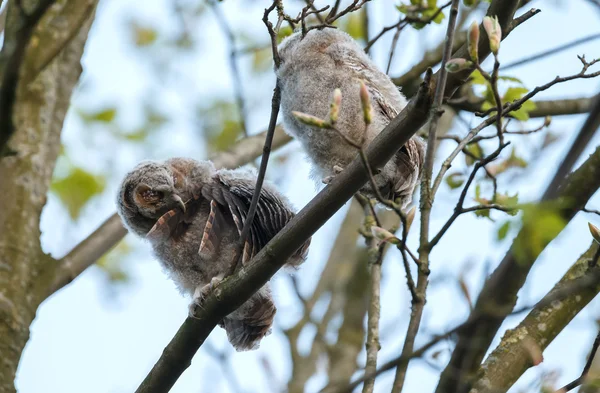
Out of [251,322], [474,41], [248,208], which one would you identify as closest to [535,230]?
[474,41]

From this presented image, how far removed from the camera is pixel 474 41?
2445 millimetres

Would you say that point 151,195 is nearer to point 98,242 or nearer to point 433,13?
point 98,242

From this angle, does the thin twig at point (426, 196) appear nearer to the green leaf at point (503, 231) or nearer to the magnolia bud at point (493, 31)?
the magnolia bud at point (493, 31)

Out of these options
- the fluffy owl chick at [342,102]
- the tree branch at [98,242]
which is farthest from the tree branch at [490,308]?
the tree branch at [98,242]

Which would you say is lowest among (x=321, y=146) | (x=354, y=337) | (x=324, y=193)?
(x=324, y=193)

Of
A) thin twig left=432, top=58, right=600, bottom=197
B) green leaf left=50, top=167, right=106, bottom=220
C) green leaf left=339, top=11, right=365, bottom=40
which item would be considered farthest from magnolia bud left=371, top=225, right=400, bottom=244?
green leaf left=339, top=11, right=365, bottom=40

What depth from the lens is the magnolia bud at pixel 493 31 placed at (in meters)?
2.40

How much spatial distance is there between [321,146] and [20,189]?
4.58ft

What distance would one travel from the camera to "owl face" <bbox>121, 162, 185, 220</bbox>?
3572 millimetres

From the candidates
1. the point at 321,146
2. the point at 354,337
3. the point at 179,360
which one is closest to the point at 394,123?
the point at 321,146

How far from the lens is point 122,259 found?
25.6ft

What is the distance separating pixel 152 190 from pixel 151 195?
0.03 meters

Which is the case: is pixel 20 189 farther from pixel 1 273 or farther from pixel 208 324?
pixel 208 324

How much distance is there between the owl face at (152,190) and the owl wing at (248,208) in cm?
15
